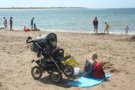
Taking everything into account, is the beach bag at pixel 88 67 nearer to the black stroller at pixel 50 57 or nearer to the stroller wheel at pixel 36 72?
the black stroller at pixel 50 57

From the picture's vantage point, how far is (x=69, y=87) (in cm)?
732

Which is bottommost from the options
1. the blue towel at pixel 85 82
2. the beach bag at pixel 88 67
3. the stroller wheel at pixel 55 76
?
the blue towel at pixel 85 82

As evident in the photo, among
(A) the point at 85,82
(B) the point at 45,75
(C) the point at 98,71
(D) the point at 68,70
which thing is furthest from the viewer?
(B) the point at 45,75

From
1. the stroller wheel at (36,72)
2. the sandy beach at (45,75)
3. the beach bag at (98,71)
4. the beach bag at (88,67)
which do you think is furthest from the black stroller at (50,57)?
the beach bag at (98,71)

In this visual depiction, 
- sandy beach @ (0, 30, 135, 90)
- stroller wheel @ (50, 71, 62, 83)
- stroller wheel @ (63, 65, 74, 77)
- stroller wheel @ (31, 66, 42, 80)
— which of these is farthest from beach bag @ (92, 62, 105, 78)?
stroller wheel @ (31, 66, 42, 80)

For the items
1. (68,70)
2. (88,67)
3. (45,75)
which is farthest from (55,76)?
(88,67)

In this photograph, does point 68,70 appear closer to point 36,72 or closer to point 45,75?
point 45,75

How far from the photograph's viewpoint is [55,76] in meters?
7.61

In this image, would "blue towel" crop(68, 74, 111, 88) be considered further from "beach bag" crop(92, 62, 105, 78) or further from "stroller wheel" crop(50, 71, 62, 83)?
"stroller wheel" crop(50, 71, 62, 83)

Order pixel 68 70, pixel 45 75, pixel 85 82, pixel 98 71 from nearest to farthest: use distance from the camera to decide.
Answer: pixel 85 82
pixel 98 71
pixel 68 70
pixel 45 75

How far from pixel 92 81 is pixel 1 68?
328cm

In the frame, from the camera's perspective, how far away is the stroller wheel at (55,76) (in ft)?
24.6

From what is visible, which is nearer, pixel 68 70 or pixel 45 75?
pixel 68 70

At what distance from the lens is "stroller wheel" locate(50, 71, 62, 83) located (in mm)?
7513
